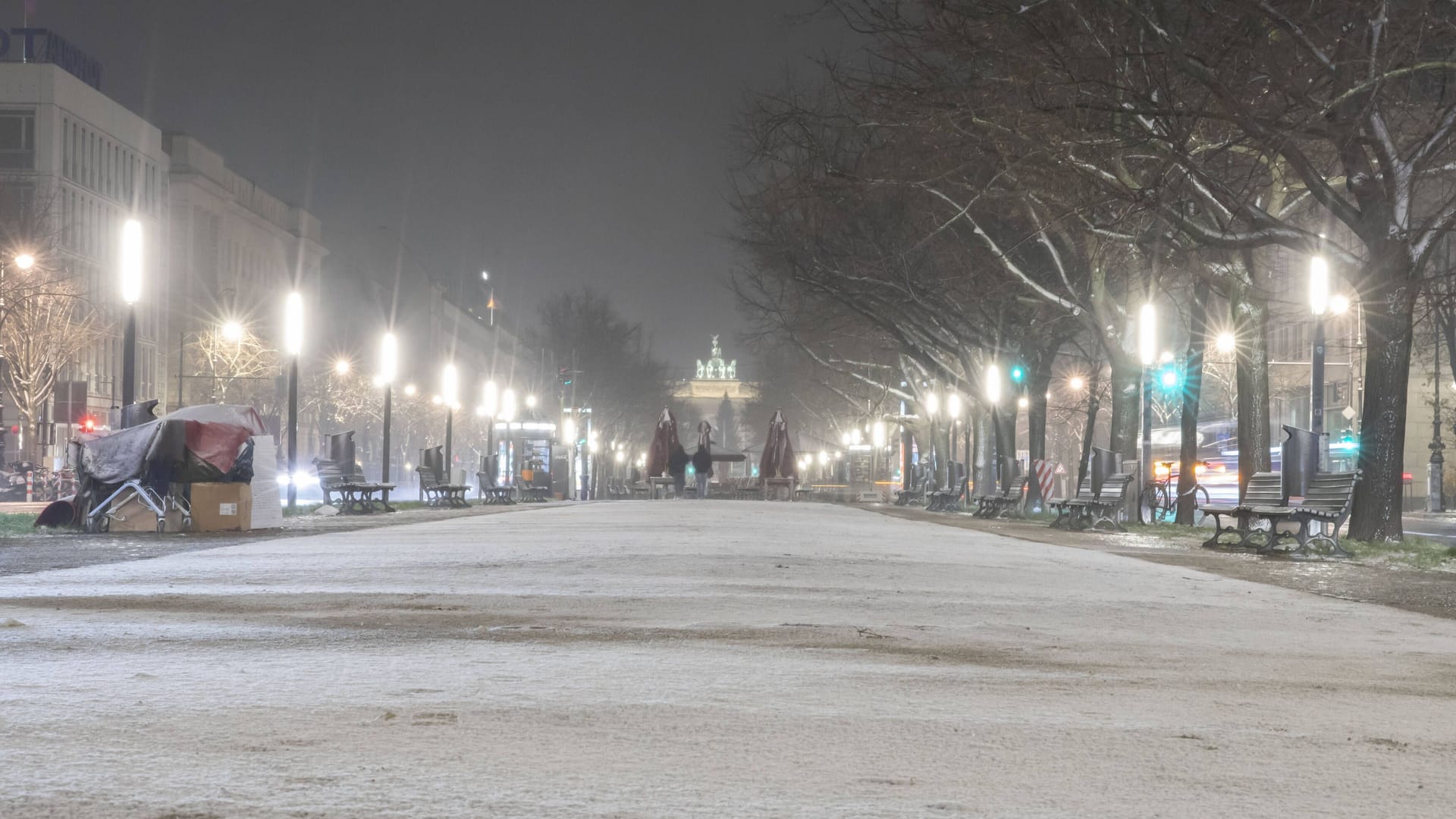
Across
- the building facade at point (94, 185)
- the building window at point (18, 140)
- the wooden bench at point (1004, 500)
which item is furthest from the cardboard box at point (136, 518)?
the building window at point (18, 140)

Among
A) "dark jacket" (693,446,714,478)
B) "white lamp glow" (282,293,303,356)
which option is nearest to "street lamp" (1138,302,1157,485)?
"white lamp glow" (282,293,303,356)

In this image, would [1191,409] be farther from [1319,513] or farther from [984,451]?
[984,451]

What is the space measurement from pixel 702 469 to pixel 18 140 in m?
37.5

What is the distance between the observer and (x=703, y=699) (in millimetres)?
6762

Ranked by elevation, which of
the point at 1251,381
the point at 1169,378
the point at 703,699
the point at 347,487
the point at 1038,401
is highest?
the point at 1169,378

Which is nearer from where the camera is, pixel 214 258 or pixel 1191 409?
pixel 1191 409

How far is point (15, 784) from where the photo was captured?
4.89 m

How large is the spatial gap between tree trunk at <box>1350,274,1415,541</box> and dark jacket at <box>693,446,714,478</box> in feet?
132

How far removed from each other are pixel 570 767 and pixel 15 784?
1.62 metres

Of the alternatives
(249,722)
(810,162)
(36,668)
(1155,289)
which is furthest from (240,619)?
(810,162)

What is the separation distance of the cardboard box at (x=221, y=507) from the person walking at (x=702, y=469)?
3702 centimetres

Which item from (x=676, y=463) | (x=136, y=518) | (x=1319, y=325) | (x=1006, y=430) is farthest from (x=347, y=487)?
(x=676, y=463)

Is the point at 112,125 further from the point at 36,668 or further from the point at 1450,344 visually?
the point at 36,668

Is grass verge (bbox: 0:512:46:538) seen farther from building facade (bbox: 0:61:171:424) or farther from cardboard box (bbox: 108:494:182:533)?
building facade (bbox: 0:61:171:424)
